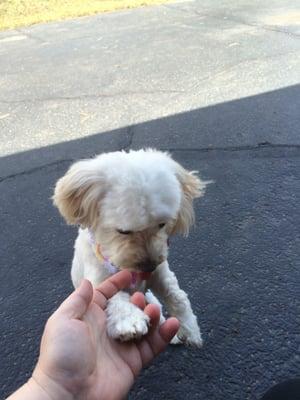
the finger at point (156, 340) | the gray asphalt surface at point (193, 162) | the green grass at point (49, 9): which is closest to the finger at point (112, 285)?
the finger at point (156, 340)

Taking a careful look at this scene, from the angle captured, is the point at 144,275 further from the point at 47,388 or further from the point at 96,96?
the point at 96,96

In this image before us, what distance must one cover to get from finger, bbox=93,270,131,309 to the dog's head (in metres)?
0.05

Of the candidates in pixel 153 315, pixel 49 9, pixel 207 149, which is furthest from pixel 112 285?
pixel 49 9

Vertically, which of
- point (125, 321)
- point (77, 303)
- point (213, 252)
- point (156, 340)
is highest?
point (77, 303)

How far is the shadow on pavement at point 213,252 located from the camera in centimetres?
268

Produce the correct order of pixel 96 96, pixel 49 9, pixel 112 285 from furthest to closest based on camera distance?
pixel 49 9 → pixel 96 96 → pixel 112 285

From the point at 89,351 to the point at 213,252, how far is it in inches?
69.1

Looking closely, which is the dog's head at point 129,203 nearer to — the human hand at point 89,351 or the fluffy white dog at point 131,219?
the fluffy white dog at point 131,219

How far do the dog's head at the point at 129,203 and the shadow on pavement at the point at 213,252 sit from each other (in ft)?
2.66

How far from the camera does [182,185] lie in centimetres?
246

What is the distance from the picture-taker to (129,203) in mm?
2148

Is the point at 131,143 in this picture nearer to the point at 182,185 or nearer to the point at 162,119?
the point at 162,119

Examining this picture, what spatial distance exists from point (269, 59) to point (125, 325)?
6059 millimetres

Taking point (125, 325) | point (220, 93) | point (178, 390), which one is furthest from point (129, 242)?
point (220, 93)
